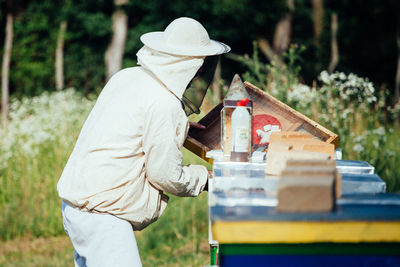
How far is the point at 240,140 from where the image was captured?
3.01 m

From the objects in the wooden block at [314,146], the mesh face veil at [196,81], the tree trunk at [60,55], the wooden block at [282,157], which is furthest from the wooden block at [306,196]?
the tree trunk at [60,55]

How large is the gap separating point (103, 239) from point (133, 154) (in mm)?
460

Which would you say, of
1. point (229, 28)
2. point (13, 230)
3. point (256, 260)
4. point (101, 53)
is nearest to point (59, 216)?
point (13, 230)

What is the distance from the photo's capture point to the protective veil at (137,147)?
2824mm

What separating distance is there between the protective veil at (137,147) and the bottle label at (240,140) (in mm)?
287

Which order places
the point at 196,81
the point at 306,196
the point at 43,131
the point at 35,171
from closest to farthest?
the point at 306,196 < the point at 196,81 < the point at 35,171 < the point at 43,131

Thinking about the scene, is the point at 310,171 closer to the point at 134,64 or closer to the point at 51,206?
the point at 51,206

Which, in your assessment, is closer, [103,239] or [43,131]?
[103,239]

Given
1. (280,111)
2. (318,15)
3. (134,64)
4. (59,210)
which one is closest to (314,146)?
(280,111)

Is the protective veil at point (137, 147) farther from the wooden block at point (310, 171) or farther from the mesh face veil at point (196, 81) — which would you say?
the wooden block at point (310, 171)

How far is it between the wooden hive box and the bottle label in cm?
40

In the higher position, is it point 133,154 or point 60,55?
point 60,55

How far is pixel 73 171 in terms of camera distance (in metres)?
2.99

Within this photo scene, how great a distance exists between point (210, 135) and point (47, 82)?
2539cm
